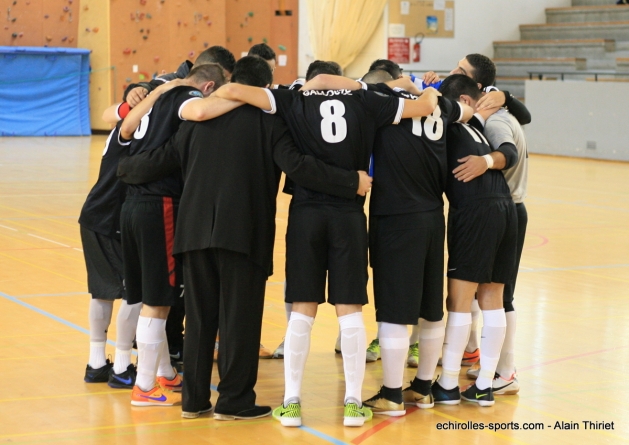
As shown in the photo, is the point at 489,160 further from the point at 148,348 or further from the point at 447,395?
the point at 148,348

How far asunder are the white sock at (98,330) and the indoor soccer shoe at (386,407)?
1.60m

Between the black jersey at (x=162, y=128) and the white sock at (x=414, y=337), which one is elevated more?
the black jersey at (x=162, y=128)

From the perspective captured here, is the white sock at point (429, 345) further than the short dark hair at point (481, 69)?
No

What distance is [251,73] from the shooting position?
4531 millimetres

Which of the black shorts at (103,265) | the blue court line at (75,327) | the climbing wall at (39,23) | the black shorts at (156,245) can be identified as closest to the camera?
the blue court line at (75,327)

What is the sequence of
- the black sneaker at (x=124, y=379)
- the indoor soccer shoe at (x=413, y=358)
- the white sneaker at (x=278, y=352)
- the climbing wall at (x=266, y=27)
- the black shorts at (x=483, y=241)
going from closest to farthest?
the black shorts at (x=483, y=241)
the black sneaker at (x=124, y=379)
the indoor soccer shoe at (x=413, y=358)
the white sneaker at (x=278, y=352)
the climbing wall at (x=266, y=27)

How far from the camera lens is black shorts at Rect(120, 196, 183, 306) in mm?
4648

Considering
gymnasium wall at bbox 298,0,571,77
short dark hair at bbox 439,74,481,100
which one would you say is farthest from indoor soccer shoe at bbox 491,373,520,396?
gymnasium wall at bbox 298,0,571,77

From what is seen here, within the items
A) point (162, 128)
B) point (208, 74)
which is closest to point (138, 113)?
point (162, 128)

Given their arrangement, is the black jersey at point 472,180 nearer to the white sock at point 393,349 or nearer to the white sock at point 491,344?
the white sock at point 491,344

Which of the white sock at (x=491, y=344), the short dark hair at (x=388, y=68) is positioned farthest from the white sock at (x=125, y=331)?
the short dark hair at (x=388, y=68)

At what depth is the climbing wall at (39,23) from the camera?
23.0 metres

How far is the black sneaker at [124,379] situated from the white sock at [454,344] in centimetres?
171

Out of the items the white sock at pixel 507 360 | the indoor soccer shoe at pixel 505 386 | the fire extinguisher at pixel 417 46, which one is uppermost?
the fire extinguisher at pixel 417 46
